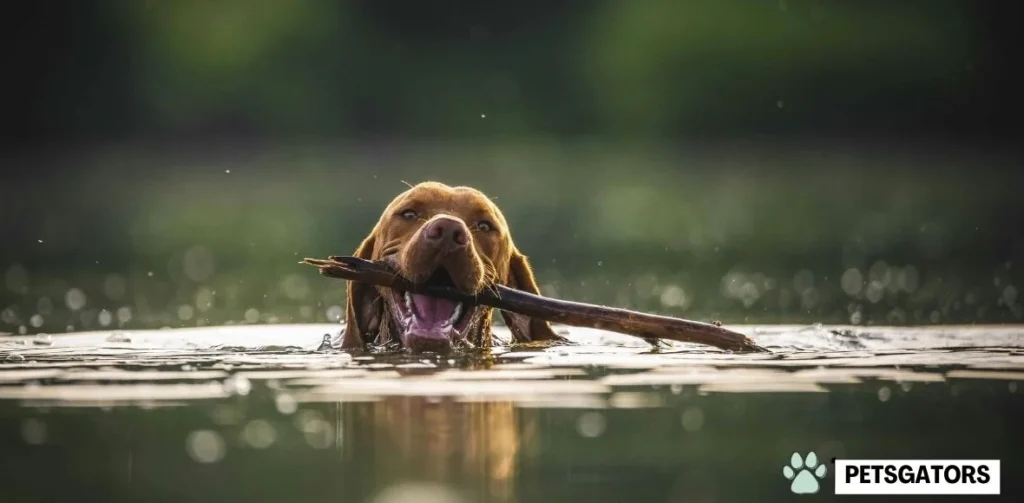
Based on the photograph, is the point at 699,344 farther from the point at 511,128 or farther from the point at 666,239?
the point at 511,128

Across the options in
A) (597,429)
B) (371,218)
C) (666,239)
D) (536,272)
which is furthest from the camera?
(371,218)

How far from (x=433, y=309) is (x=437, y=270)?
0.87 feet

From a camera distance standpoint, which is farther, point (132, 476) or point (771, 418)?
point (771, 418)

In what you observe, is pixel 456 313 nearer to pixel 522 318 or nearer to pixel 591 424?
pixel 522 318

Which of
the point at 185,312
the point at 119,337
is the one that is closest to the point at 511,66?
the point at 185,312

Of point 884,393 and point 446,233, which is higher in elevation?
point 446,233

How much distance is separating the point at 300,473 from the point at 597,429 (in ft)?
4.12

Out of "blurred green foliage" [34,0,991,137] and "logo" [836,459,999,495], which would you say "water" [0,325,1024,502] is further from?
"blurred green foliage" [34,0,991,137]

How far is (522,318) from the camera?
→ 9500 mm

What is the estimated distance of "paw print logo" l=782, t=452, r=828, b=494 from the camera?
5.41 m

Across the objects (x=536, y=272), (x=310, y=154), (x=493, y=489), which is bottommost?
(x=493, y=489)

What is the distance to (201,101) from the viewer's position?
34188 millimetres

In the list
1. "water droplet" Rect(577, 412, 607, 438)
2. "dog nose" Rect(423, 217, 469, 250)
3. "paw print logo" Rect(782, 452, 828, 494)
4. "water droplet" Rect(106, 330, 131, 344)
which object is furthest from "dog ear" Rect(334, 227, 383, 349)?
"paw print logo" Rect(782, 452, 828, 494)

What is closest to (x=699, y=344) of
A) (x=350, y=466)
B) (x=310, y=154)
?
(x=350, y=466)
